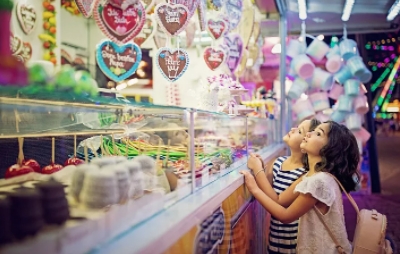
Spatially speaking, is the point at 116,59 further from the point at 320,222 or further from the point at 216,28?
the point at 320,222

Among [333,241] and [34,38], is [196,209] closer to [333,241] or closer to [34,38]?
[333,241]

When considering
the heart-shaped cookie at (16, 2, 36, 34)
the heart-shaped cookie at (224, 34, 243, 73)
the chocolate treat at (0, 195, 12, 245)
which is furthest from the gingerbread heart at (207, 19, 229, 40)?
the chocolate treat at (0, 195, 12, 245)

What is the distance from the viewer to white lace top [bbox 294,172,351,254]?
2113 mm

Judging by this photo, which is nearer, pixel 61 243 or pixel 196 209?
pixel 61 243

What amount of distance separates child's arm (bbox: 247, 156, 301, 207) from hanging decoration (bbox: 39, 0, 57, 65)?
3.81 metres

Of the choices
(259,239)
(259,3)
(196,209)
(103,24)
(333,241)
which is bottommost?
(259,239)

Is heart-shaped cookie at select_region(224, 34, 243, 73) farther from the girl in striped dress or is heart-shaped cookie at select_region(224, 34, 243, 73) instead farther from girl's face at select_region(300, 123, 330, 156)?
girl's face at select_region(300, 123, 330, 156)

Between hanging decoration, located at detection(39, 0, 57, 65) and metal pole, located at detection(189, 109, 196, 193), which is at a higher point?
hanging decoration, located at detection(39, 0, 57, 65)

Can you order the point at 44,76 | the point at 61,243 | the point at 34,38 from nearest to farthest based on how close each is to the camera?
the point at 61,243, the point at 44,76, the point at 34,38

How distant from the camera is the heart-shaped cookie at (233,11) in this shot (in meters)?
3.88

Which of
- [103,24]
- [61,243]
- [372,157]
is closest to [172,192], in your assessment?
[61,243]

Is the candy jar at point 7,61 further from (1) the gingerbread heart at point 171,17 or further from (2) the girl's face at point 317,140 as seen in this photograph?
(1) the gingerbread heart at point 171,17

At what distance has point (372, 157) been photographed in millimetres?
7613

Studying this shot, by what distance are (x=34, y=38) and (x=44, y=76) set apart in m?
4.78
